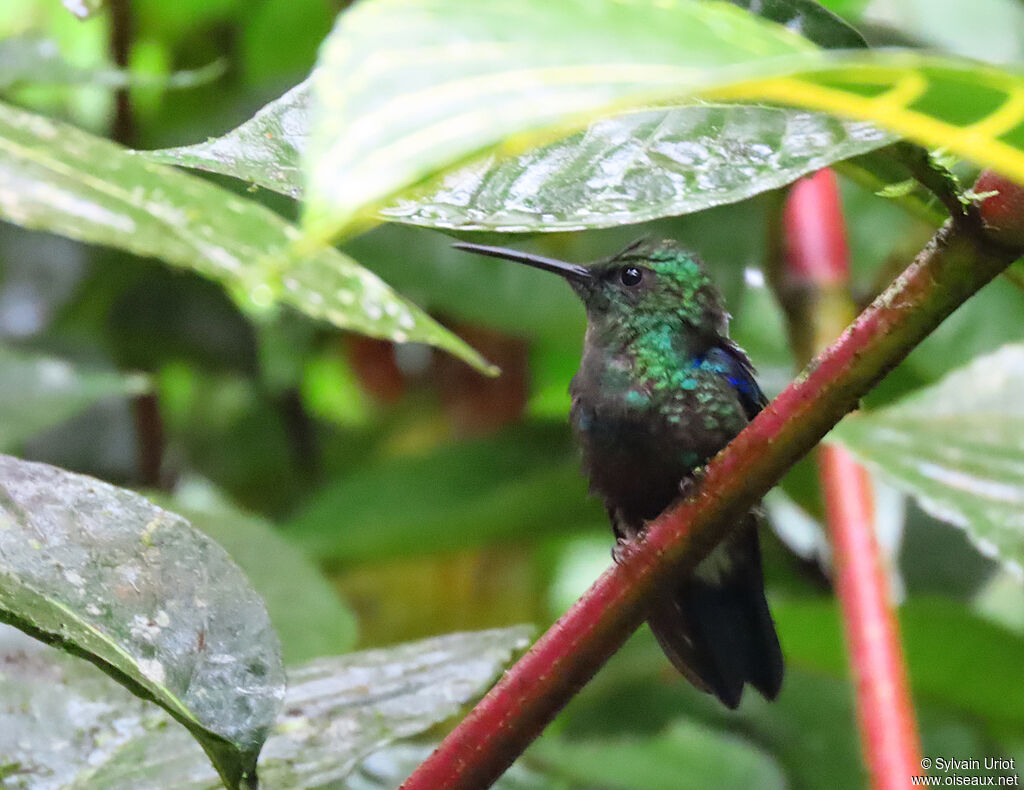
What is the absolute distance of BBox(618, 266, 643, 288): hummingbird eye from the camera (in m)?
1.39

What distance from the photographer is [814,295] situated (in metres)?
1.51

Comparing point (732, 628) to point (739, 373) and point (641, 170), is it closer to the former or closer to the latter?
point (739, 373)

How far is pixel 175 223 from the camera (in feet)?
3.40

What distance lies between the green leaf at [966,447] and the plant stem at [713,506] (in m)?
0.52

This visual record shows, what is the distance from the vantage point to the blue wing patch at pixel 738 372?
1.27m

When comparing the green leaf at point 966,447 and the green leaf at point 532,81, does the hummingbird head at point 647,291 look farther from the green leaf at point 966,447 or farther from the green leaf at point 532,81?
the green leaf at point 532,81

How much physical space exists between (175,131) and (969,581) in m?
1.73

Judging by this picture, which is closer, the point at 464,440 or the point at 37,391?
the point at 37,391

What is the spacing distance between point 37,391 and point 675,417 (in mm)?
894

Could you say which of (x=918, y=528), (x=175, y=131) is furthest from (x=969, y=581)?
(x=175, y=131)

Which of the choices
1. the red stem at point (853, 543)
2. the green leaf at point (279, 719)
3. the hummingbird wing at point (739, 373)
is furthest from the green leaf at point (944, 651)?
the green leaf at point (279, 719)

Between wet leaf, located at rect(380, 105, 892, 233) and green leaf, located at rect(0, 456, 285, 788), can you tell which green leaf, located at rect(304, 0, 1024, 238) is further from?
green leaf, located at rect(0, 456, 285, 788)

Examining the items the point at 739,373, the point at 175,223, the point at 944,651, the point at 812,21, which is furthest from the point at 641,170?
the point at 944,651

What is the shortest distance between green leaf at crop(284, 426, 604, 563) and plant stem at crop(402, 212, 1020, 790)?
1.18m
